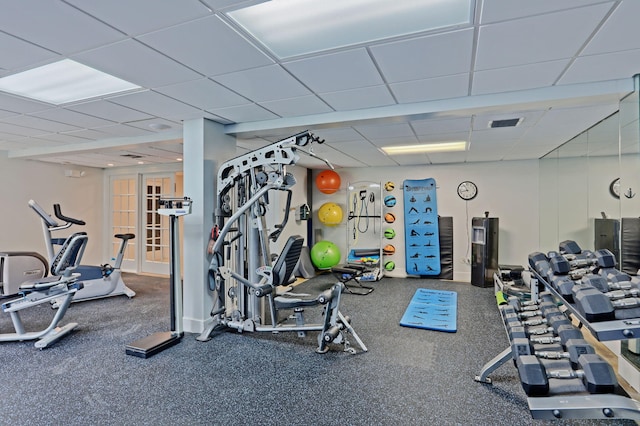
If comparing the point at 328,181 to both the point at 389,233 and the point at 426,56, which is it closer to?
→ the point at 389,233

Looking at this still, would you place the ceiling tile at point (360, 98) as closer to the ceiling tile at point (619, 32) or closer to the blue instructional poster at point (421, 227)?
the ceiling tile at point (619, 32)

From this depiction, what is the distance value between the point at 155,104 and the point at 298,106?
135cm

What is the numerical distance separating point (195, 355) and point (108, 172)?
19.4ft

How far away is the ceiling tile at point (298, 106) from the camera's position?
9.97 ft

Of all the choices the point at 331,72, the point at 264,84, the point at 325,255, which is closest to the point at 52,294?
the point at 264,84

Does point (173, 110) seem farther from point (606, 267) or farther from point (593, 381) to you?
point (606, 267)

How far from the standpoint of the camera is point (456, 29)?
1.87 m

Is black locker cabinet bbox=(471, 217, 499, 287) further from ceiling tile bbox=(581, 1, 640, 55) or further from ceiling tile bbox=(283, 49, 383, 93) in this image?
ceiling tile bbox=(283, 49, 383, 93)

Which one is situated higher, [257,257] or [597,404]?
[257,257]

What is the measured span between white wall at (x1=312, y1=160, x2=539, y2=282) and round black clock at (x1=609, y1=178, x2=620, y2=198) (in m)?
2.80

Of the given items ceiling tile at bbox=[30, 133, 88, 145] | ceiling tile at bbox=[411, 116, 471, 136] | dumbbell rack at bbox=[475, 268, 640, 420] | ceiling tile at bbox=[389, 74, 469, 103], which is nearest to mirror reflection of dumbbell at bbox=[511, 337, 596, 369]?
dumbbell rack at bbox=[475, 268, 640, 420]

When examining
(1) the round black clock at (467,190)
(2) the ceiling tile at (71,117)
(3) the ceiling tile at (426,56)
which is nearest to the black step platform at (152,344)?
(2) the ceiling tile at (71,117)

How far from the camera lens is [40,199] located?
6.11 meters

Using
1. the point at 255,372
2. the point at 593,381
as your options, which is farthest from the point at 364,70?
the point at 255,372
